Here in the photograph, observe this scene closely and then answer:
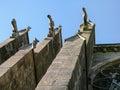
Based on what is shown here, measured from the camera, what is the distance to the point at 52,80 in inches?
265

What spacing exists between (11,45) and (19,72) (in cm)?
480

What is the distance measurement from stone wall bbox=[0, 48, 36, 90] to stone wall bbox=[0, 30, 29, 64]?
2.44 m

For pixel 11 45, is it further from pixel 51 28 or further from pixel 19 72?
pixel 19 72

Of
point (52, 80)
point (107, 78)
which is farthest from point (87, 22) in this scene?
point (52, 80)

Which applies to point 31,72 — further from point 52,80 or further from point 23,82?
point 52,80

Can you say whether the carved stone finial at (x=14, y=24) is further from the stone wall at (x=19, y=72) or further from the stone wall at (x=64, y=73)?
the stone wall at (x=64, y=73)

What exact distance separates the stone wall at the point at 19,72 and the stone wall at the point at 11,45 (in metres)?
2.44

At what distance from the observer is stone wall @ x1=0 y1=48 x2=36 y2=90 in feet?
27.5

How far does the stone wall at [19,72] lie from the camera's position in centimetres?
838

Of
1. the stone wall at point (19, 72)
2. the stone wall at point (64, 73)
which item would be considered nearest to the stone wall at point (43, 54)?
the stone wall at point (19, 72)

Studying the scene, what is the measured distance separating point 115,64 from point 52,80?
24.4 ft

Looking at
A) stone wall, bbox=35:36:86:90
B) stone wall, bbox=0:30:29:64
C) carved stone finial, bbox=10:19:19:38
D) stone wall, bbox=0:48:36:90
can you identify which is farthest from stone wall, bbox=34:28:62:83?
stone wall, bbox=35:36:86:90

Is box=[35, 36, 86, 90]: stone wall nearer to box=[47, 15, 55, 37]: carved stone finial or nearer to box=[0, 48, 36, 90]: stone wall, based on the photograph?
box=[0, 48, 36, 90]: stone wall

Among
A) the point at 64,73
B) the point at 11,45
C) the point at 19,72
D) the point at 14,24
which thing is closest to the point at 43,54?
the point at 11,45
